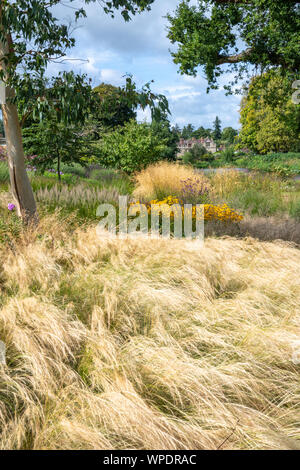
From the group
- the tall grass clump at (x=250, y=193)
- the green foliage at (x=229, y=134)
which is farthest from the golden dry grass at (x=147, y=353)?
the green foliage at (x=229, y=134)

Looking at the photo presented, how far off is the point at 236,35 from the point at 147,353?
33.7 feet

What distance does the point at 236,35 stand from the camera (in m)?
9.38

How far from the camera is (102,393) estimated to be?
1706 mm

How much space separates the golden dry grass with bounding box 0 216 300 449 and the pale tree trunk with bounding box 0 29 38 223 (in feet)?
2.81

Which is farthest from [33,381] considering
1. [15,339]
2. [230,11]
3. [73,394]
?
[230,11]

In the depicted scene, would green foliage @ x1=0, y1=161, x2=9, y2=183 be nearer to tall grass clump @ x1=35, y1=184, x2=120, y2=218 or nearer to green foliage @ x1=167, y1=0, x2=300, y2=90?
tall grass clump @ x1=35, y1=184, x2=120, y2=218

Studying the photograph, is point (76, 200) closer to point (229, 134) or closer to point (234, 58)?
point (234, 58)

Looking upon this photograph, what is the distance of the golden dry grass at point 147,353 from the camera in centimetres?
154

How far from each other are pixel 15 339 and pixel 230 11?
10.4 metres

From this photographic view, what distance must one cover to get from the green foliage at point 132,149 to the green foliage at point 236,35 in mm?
2586

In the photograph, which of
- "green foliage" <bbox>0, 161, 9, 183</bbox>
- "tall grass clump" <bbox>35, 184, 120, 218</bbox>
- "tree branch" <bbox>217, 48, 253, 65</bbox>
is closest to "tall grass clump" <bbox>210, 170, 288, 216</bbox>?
"tall grass clump" <bbox>35, 184, 120, 218</bbox>

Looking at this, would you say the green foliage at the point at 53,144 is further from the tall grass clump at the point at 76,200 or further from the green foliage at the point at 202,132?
the green foliage at the point at 202,132

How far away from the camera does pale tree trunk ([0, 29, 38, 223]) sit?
3.93 meters

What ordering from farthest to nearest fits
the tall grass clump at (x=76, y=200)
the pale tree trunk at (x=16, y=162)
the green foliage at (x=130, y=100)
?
the tall grass clump at (x=76, y=200) < the pale tree trunk at (x=16, y=162) < the green foliage at (x=130, y=100)
